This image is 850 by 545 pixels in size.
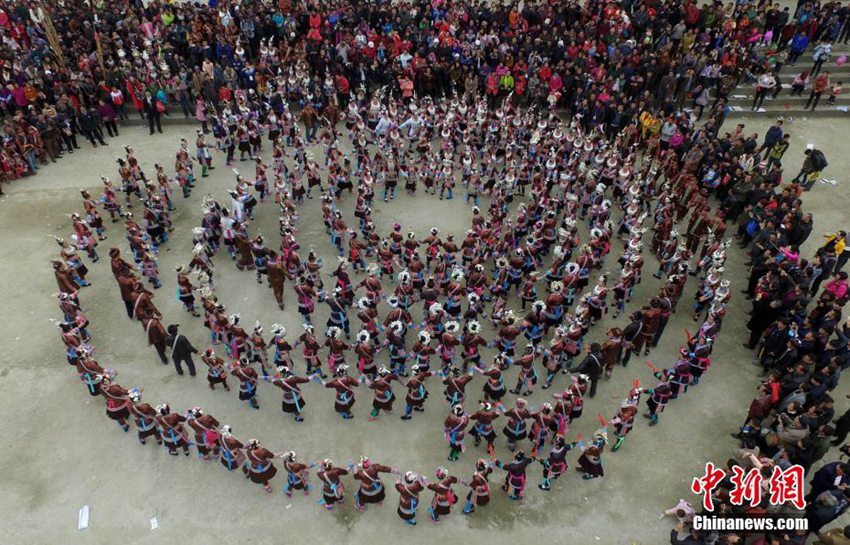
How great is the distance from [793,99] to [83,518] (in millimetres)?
30075

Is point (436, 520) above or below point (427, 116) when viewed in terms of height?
below

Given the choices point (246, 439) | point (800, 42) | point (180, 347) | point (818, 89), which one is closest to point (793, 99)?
point (818, 89)

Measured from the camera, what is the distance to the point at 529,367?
519 inches

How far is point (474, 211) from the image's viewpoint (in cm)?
1691

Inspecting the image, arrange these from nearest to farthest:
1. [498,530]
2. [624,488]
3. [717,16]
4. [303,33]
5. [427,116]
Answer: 1. [498,530]
2. [624,488]
3. [427,116]
4. [717,16]
5. [303,33]

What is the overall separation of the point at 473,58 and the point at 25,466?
22103 millimetres

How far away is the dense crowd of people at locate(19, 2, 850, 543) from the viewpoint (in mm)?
12328

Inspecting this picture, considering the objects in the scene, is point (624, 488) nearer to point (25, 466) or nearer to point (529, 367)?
point (529, 367)

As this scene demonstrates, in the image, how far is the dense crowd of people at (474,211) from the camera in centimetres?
1233

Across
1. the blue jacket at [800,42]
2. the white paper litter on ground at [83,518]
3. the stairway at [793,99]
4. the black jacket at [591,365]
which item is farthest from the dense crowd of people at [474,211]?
the white paper litter on ground at [83,518]

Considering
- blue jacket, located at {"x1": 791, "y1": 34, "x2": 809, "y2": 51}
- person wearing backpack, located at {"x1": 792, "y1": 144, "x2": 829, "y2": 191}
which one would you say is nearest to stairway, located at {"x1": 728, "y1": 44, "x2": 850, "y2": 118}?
blue jacket, located at {"x1": 791, "y1": 34, "x2": 809, "y2": 51}

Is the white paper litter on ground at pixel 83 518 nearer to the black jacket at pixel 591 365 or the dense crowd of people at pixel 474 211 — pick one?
the dense crowd of people at pixel 474 211

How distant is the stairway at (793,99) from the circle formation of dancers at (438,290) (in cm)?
660

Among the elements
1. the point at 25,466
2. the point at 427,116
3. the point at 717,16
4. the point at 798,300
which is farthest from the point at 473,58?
the point at 25,466
